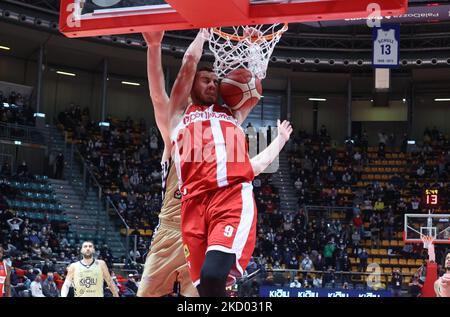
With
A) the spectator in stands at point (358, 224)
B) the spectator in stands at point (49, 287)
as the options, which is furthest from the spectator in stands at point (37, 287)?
the spectator in stands at point (358, 224)

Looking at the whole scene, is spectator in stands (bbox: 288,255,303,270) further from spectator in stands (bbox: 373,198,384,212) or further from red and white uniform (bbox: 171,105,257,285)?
red and white uniform (bbox: 171,105,257,285)

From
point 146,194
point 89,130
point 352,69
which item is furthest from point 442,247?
point 89,130

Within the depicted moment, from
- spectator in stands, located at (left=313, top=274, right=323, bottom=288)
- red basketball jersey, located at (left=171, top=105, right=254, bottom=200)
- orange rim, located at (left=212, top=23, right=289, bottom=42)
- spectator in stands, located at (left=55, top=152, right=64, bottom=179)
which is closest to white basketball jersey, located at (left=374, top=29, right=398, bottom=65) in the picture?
spectator in stands, located at (left=313, top=274, right=323, bottom=288)

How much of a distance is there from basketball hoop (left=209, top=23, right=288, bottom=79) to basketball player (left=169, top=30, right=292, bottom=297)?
148cm

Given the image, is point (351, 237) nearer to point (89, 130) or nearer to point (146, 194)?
point (146, 194)

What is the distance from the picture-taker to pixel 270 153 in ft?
15.2

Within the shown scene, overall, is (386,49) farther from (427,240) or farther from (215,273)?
(215,273)

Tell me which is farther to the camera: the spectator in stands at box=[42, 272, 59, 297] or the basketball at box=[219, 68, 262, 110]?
the spectator in stands at box=[42, 272, 59, 297]

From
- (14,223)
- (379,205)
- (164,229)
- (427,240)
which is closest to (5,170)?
(14,223)

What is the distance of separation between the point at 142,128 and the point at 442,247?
1324 centimetres

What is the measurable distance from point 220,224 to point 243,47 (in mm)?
2906

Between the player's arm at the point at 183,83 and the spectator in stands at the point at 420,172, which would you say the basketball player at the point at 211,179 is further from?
the spectator in stands at the point at 420,172

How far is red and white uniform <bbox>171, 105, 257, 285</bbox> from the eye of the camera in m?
4.07

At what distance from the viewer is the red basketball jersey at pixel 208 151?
423 cm
